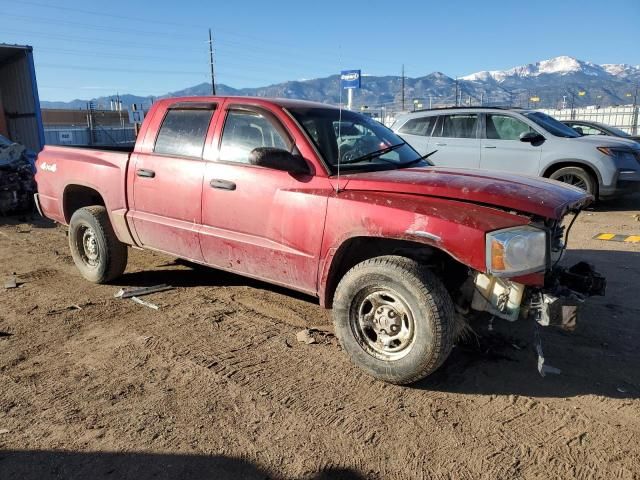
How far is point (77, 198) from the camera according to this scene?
19.1 ft

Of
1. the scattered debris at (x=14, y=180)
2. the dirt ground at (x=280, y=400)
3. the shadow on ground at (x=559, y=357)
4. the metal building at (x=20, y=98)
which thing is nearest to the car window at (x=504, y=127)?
the shadow on ground at (x=559, y=357)

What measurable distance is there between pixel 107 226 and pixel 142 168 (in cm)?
90

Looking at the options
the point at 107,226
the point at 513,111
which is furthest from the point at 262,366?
the point at 513,111

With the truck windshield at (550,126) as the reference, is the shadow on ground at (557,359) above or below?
below

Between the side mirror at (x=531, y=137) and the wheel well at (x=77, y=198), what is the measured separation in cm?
709

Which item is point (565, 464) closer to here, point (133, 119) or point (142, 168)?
point (142, 168)

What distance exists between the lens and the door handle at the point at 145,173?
15.3 feet

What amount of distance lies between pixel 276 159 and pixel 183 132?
142 centimetres

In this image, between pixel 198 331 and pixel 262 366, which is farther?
pixel 198 331

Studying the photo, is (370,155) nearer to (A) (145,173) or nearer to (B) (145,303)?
(A) (145,173)

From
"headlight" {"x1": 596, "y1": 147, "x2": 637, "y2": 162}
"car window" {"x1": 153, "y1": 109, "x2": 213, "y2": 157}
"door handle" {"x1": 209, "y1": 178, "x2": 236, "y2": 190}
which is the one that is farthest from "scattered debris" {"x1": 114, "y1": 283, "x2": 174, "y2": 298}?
"headlight" {"x1": 596, "y1": 147, "x2": 637, "y2": 162}

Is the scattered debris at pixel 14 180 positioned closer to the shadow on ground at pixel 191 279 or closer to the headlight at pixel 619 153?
the shadow on ground at pixel 191 279

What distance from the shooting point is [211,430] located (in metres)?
2.90

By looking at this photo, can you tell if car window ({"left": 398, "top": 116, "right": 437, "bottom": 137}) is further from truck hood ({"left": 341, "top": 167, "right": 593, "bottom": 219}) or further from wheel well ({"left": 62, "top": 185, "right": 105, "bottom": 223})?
truck hood ({"left": 341, "top": 167, "right": 593, "bottom": 219})
